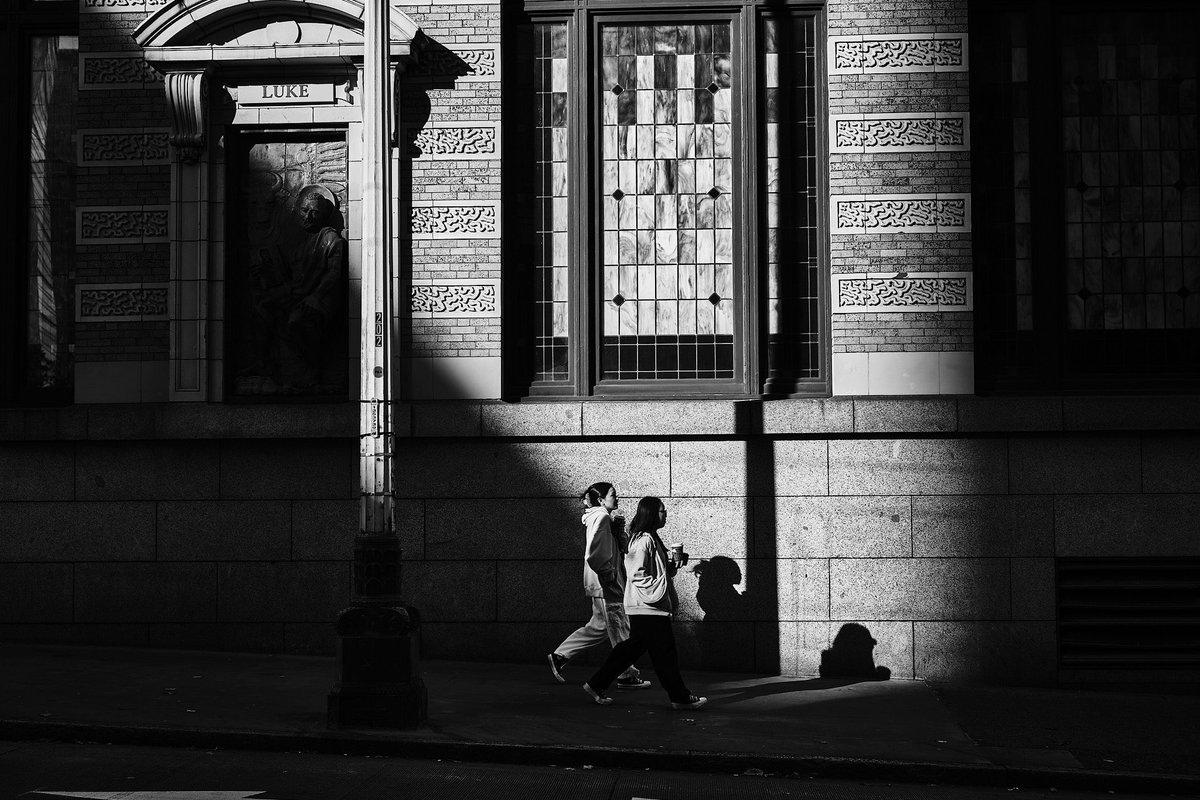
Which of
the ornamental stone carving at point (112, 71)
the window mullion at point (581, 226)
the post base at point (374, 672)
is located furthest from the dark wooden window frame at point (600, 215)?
the post base at point (374, 672)

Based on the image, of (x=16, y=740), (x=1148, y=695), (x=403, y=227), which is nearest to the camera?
(x=16, y=740)

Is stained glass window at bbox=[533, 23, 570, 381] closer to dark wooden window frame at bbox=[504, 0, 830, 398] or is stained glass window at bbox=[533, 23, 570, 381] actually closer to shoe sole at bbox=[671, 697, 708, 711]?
dark wooden window frame at bbox=[504, 0, 830, 398]

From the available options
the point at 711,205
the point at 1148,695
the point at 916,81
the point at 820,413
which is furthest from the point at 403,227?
the point at 1148,695

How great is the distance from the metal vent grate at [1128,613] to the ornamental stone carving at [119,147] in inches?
420

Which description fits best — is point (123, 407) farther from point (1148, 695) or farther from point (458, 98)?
point (1148, 695)

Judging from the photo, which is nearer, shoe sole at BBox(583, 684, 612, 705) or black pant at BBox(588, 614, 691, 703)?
black pant at BBox(588, 614, 691, 703)

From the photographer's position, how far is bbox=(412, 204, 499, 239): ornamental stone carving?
44.0 ft

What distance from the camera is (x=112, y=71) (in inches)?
536

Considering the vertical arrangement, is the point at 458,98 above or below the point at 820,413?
above

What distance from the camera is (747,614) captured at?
514 inches

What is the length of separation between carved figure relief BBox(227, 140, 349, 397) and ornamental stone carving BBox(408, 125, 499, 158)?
3.05ft

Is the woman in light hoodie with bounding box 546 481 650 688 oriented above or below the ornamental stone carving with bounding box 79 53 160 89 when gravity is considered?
below

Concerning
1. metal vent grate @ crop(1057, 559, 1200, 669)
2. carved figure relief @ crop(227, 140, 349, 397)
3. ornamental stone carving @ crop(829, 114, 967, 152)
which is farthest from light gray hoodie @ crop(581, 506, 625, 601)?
ornamental stone carving @ crop(829, 114, 967, 152)

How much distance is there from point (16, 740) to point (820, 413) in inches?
316
